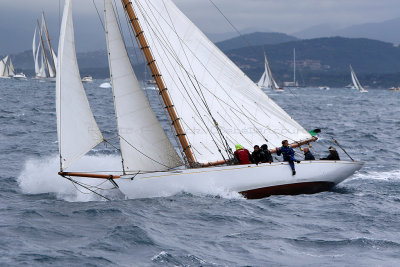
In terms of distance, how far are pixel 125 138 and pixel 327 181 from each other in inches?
321

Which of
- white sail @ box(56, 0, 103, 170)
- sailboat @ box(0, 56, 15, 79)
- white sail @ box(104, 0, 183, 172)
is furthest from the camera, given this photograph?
sailboat @ box(0, 56, 15, 79)

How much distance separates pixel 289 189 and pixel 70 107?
862 cm

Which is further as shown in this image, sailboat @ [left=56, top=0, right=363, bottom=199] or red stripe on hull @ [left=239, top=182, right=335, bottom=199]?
red stripe on hull @ [left=239, top=182, right=335, bottom=199]

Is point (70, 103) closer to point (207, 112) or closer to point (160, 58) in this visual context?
point (160, 58)

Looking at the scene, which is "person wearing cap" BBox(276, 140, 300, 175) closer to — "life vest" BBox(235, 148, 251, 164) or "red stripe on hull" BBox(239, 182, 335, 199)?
"red stripe on hull" BBox(239, 182, 335, 199)

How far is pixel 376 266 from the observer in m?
13.1

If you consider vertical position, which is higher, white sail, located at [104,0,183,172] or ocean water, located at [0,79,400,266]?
white sail, located at [104,0,183,172]

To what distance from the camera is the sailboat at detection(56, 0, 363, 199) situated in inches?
701

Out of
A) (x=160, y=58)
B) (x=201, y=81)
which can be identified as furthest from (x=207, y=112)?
(x=160, y=58)

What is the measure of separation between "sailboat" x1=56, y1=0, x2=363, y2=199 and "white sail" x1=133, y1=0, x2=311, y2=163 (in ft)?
0.13

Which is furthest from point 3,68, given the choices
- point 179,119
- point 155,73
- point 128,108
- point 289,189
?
point 289,189

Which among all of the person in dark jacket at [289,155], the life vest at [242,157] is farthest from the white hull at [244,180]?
the life vest at [242,157]

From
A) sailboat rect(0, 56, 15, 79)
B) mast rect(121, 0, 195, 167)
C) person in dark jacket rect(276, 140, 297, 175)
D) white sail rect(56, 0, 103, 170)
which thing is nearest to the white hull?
person in dark jacket rect(276, 140, 297, 175)

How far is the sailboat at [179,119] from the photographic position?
1780 cm
